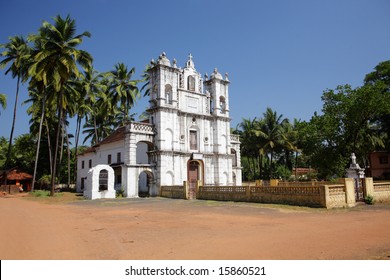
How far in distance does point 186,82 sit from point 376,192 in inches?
780

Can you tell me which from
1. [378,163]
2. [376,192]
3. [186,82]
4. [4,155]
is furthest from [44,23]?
[378,163]

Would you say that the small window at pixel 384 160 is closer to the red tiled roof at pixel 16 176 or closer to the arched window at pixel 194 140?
the arched window at pixel 194 140

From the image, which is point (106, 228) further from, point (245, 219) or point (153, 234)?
point (245, 219)

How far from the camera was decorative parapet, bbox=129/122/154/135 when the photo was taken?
28.0m

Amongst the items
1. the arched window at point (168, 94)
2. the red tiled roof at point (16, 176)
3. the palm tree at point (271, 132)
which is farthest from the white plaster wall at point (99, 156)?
the palm tree at point (271, 132)

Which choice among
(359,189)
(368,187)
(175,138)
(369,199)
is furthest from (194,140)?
(369,199)

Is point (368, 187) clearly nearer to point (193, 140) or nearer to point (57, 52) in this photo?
point (193, 140)

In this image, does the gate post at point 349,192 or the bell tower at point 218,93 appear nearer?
the gate post at point 349,192

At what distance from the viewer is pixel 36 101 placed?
41.0 metres

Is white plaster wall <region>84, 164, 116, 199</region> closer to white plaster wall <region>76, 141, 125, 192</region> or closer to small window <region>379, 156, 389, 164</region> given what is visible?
white plaster wall <region>76, 141, 125, 192</region>

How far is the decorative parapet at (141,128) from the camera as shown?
28.0m

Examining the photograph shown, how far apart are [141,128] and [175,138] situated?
10.7ft

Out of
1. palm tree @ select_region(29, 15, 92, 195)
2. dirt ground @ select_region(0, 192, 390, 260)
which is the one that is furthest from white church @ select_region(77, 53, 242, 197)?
dirt ground @ select_region(0, 192, 390, 260)

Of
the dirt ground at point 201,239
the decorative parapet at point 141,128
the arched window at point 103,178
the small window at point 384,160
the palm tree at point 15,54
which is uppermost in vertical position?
the palm tree at point 15,54
